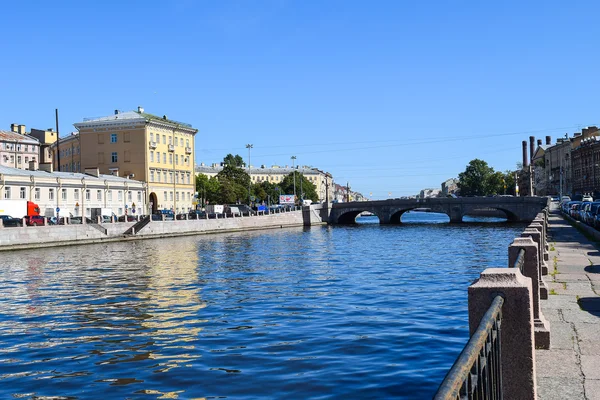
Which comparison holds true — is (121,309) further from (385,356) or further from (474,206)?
(474,206)

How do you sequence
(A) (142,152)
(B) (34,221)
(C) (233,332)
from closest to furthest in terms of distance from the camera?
(C) (233,332) < (B) (34,221) < (A) (142,152)

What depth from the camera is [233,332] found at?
1709 cm

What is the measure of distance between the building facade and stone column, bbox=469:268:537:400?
134 metres

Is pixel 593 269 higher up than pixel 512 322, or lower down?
lower down

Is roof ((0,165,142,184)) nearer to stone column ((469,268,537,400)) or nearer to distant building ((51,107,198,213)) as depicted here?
distant building ((51,107,198,213))

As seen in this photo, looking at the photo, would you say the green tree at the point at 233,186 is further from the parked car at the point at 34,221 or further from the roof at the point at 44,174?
the parked car at the point at 34,221

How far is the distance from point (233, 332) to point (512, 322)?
38.6ft

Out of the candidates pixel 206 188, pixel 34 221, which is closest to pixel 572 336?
pixel 34 221

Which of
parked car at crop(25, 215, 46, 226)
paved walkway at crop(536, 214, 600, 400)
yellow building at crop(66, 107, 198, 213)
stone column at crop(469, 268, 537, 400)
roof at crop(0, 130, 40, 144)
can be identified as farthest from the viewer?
roof at crop(0, 130, 40, 144)

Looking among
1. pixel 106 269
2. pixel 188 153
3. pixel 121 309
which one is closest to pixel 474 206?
pixel 188 153

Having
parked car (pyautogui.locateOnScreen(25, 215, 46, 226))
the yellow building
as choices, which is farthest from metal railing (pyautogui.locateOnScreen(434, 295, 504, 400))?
the yellow building

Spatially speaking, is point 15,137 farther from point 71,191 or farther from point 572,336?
point 572,336

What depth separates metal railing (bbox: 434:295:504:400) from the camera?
380 centimetres

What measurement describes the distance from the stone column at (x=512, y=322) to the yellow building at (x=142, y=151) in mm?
93585
